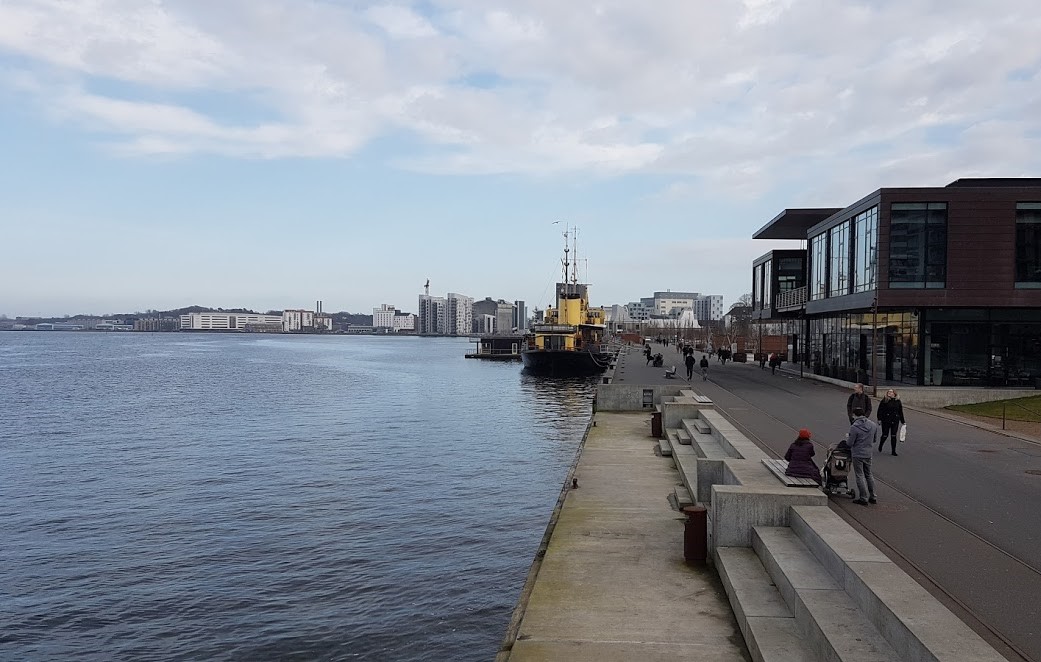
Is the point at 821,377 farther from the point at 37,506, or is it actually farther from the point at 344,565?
the point at 37,506

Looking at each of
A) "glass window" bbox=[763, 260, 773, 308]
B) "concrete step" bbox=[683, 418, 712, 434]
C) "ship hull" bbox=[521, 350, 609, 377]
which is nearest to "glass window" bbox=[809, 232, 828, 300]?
"glass window" bbox=[763, 260, 773, 308]

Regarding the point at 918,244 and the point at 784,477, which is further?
the point at 918,244

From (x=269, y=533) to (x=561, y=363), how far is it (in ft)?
195

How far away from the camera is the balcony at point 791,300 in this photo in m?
50.3

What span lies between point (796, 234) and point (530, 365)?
99.4 ft

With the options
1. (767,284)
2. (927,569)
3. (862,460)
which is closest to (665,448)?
(862,460)

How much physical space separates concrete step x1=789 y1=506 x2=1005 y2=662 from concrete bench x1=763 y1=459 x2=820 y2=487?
1.18 m

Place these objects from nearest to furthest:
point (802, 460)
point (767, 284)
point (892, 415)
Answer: point (802, 460) < point (892, 415) < point (767, 284)

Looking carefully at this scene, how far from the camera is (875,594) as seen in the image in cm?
708

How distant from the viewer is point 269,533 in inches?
701

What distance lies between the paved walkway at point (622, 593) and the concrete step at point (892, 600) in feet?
4.56

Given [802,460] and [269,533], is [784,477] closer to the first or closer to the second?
[802,460]

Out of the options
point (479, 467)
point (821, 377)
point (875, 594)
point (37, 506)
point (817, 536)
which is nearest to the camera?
point (875, 594)

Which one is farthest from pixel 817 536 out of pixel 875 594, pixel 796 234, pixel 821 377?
pixel 796 234
